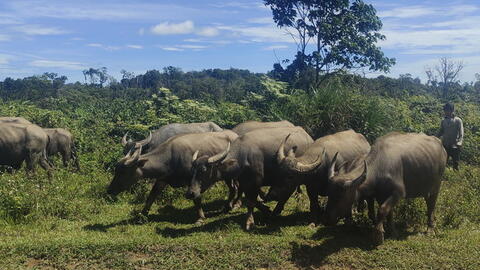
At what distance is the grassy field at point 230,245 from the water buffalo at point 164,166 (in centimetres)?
67

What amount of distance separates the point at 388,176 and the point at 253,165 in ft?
7.84

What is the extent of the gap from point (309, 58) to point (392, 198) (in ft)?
57.3

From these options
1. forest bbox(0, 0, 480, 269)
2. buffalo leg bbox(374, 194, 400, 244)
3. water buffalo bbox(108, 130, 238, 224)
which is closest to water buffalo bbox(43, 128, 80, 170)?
forest bbox(0, 0, 480, 269)

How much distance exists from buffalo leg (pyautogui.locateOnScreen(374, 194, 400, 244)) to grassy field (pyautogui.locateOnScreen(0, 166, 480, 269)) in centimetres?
16

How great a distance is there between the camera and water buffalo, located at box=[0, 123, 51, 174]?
11.1 metres

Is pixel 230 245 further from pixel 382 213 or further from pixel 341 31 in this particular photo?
pixel 341 31

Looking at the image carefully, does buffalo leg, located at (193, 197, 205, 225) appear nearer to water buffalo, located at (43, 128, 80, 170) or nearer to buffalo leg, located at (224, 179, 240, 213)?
buffalo leg, located at (224, 179, 240, 213)

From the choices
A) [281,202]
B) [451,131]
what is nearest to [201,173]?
[281,202]

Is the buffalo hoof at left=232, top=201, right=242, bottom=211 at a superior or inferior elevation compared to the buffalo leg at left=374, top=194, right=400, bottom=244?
inferior

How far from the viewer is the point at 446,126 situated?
11.6m

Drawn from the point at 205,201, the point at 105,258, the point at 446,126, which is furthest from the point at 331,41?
the point at 105,258

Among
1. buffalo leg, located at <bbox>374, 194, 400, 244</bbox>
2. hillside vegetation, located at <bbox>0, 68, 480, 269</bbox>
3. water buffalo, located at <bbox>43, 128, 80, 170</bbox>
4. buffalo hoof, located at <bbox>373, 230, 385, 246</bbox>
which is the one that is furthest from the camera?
water buffalo, located at <bbox>43, 128, 80, 170</bbox>

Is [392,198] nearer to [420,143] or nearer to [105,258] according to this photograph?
[420,143]

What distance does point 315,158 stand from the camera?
7.72 m
